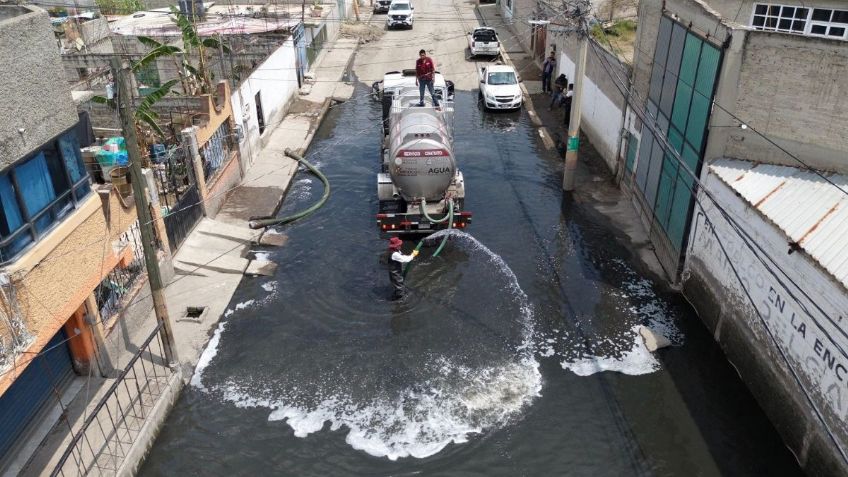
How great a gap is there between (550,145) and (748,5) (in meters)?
8.57

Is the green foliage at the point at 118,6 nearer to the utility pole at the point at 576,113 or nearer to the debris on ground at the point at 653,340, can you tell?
the utility pole at the point at 576,113

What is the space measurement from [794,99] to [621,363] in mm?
6381

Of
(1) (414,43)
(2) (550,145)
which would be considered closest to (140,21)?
(1) (414,43)

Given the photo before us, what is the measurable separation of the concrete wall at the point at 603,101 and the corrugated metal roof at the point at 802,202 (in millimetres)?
7206

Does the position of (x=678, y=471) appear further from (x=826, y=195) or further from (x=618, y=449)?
(x=826, y=195)

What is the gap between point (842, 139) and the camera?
12.0m

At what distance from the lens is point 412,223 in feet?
57.2

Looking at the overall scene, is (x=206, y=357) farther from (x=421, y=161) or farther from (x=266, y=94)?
(x=266, y=94)

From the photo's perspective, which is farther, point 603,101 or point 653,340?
point 603,101

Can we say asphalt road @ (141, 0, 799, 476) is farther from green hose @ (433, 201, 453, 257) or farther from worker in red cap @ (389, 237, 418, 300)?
worker in red cap @ (389, 237, 418, 300)

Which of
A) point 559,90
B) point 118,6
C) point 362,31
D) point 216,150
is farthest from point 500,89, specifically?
point 118,6

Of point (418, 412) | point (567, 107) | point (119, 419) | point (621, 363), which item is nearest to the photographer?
point (119, 419)

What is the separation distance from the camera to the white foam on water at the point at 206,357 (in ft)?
42.7

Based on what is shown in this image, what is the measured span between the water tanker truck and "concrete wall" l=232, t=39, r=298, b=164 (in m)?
6.59
